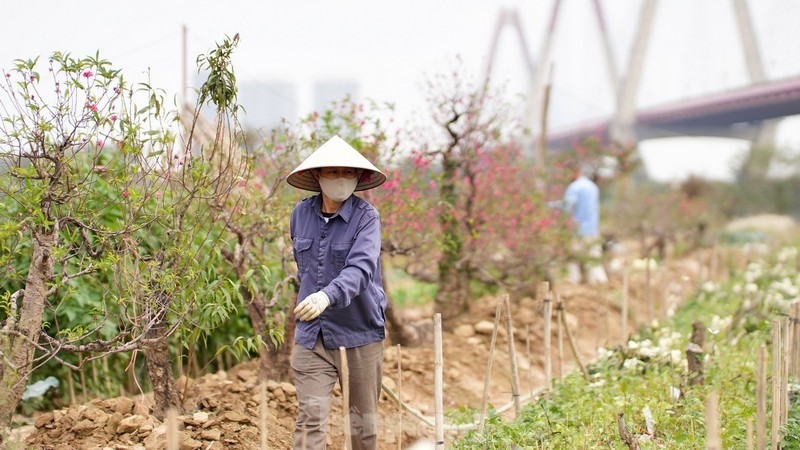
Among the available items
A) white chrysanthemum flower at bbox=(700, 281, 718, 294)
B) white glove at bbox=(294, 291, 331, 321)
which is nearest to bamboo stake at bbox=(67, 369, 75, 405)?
white glove at bbox=(294, 291, 331, 321)

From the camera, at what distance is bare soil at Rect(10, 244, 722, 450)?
11.5 feet

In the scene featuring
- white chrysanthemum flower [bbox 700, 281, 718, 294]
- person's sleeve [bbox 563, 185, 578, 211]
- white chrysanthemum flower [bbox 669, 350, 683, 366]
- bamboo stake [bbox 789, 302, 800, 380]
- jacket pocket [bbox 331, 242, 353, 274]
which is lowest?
white chrysanthemum flower [bbox 700, 281, 718, 294]

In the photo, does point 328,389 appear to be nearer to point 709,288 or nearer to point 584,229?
point 709,288

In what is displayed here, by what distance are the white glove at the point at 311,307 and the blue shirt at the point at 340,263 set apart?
24 centimetres

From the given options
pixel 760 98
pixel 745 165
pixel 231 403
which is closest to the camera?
pixel 231 403

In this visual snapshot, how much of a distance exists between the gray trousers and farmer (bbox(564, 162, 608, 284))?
18.8ft

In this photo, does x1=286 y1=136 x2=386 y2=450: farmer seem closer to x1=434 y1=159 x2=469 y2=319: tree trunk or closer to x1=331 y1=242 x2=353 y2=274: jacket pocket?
x1=331 y1=242 x2=353 y2=274: jacket pocket

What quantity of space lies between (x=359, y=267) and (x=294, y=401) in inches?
52.1

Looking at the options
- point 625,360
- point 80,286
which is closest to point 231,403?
point 80,286

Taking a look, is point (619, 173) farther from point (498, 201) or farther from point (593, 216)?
point (498, 201)

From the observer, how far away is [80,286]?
4469mm

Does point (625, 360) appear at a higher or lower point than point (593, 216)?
lower

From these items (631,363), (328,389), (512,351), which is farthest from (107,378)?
(631,363)

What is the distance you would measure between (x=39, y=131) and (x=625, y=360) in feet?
11.7
